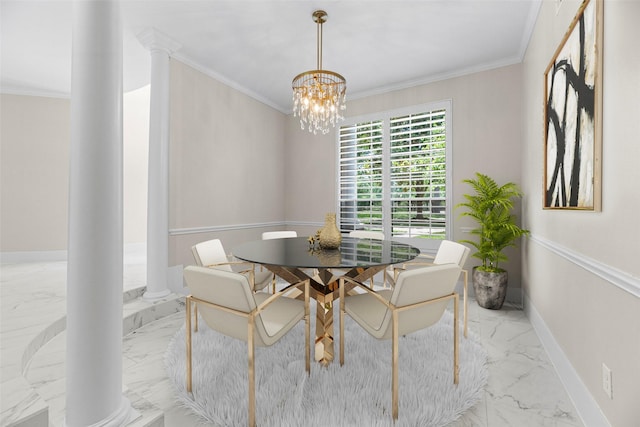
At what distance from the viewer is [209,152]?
13.0 feet

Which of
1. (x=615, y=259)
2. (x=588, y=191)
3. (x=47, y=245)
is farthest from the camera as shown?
(x=47, y=245)

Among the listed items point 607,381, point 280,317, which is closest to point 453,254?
point 607,381

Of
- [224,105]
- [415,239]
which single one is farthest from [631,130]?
[224,105]

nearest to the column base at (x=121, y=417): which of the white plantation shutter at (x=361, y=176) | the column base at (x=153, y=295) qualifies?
the column base at (x=153, y=295)

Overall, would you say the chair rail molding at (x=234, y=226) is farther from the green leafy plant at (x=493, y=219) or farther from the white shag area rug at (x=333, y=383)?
the green leafy plant at (x=493, y=219)

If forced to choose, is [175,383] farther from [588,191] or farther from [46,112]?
[46,112]

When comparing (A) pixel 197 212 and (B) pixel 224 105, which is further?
(B) pixel 224 105

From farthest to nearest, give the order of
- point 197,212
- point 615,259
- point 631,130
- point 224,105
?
point 224,105, point 197,212, point 615,259, point 631,130

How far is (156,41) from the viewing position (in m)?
3.18

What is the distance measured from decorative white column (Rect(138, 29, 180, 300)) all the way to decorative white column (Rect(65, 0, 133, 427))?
204 centimetres

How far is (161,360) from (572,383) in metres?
2.72

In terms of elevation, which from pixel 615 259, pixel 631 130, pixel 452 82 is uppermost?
pixel 452 82

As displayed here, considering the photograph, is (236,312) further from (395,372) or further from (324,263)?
(395,372)

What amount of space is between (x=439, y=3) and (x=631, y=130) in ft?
6.80
